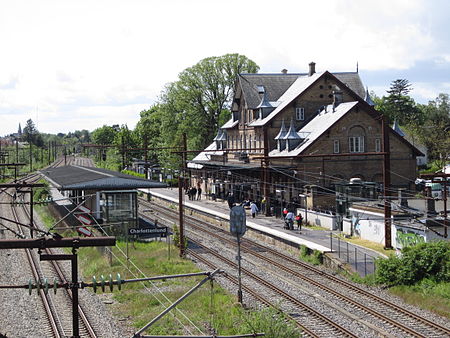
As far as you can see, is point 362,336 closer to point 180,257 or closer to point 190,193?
point 180,257

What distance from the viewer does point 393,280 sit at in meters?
21.4

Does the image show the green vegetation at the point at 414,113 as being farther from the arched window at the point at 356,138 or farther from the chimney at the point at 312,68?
the arched window at the point at 356,138

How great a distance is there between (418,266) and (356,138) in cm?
2461

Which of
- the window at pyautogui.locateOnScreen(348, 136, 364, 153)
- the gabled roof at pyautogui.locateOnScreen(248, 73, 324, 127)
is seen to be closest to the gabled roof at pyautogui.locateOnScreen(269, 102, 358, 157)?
the window at pyautogui.locateOnScreen(348, 136, 364, 153)

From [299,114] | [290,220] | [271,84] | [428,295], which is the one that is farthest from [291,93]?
[428,295]

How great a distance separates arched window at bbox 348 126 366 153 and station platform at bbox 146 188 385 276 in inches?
341

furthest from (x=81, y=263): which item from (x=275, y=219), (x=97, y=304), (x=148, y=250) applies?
(x=275, y=219)

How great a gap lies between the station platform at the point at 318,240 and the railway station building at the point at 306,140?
8.02 feet

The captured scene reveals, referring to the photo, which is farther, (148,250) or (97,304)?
(148,250)

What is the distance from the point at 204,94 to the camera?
70.1m

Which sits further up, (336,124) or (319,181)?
(336,124)

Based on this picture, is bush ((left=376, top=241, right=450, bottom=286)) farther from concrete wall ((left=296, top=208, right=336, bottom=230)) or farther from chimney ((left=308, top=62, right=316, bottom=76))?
chimney ((left=308, top=62, right=316, bottom=76))

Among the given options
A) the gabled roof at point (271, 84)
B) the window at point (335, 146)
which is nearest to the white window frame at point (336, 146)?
the window at point (335, 146)

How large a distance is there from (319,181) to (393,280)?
2282cm
